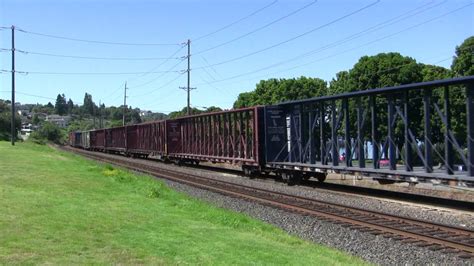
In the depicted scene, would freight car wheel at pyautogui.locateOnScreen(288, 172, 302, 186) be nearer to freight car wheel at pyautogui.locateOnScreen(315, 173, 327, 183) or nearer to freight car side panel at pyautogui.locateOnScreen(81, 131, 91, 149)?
freight car wheel at pyautogui.locateOnScreen(315, 173, 327, 183)

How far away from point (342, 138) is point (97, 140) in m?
62.8

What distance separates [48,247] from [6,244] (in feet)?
1.97

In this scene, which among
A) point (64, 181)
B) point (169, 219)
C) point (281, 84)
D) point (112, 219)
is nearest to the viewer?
point (112, 219)

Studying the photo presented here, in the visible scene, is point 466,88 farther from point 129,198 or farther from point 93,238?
point 93,238

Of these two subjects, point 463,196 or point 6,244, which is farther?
point 463,196

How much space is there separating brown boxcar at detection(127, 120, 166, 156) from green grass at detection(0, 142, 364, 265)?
96.4 ft

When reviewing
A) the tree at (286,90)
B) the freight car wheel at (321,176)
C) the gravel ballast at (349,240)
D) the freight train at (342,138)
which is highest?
the tree at (286,90)

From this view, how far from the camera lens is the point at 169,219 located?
11.1m

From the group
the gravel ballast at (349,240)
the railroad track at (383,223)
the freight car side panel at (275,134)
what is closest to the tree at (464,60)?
the freight car side panel at (275,134)

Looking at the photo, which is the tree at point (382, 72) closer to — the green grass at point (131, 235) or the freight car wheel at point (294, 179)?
the freight car wheel at point (294, 179)

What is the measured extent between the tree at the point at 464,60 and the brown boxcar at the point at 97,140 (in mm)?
49493

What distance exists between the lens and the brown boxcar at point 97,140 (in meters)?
74.2

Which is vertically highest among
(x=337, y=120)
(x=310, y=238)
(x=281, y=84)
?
(x=281, y=84)

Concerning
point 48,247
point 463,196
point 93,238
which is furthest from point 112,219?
point 463,196
